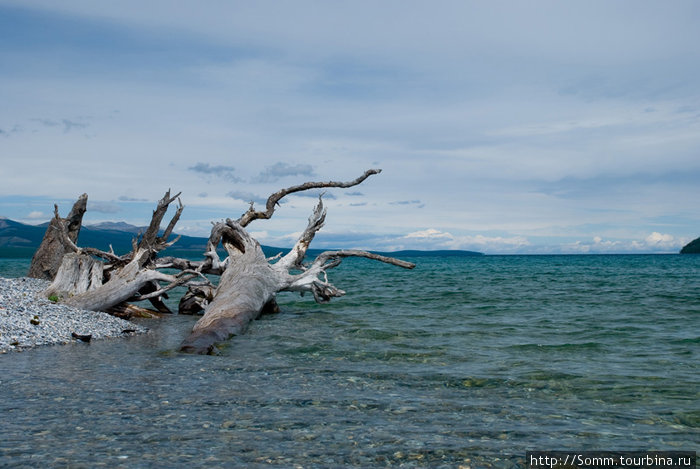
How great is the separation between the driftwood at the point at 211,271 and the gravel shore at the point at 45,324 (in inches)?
49.0

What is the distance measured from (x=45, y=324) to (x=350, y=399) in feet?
26.1

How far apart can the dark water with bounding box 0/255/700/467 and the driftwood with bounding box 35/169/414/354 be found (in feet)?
4.88

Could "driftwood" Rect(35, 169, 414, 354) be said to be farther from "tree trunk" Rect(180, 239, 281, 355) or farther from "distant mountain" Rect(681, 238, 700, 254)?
"distant mountain" Rect(681, 238, 700, 254)

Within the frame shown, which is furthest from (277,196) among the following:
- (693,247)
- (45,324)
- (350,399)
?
(693,247)

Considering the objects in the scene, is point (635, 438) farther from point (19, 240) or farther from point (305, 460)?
point (19, 240)

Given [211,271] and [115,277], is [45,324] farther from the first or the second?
[211,271]

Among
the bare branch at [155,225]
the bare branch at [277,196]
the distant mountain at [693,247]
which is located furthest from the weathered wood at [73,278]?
the distant mountain at [693,247]

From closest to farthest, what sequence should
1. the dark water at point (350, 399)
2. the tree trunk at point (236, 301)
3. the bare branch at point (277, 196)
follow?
1. the dark water at point (350, 399)
2. the tree trunk at point (236, 301)
3. the bare branch at point (277, 196)

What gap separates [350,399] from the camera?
7.10 metres

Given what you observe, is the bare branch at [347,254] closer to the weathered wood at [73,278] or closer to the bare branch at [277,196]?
the bare branch at [277,196]

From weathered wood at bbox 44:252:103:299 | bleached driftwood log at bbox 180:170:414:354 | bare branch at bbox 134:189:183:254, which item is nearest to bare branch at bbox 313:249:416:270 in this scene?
bleached driftwood log at bbox 180:170:414:354

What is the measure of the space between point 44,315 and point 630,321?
15.4m

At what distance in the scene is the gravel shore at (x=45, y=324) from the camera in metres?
10.6

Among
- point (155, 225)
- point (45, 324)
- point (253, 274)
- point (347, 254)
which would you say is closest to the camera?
point (45, 324)
